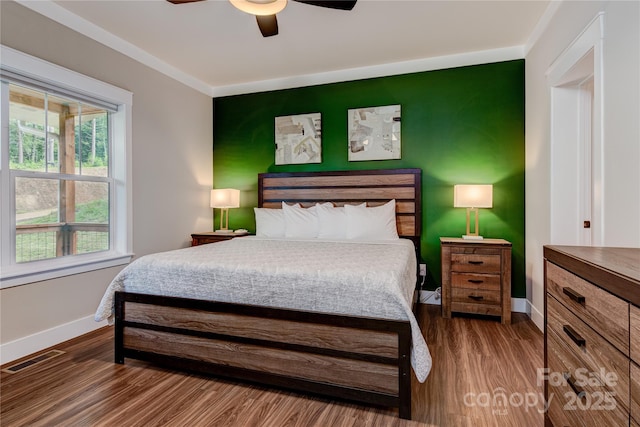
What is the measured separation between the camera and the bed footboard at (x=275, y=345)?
1.65 meters

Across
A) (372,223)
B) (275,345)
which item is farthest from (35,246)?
(372,223)

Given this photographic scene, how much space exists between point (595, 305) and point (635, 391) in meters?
0.26

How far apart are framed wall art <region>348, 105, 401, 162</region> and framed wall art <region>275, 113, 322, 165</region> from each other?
1.40 feet

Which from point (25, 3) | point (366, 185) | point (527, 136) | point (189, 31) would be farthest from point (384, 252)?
point (25, 3)

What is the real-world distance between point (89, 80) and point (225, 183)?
196 centimetres

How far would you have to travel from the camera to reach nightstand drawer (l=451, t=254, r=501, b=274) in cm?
302

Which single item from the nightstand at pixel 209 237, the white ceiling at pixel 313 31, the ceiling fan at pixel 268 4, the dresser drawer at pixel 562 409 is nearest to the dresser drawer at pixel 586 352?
the dresser drawer at pixel 562 409

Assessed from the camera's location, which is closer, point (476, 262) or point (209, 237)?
point (476, 262)

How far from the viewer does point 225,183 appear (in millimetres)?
4477

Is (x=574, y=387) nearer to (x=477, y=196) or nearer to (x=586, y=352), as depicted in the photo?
(x=586, y=352)

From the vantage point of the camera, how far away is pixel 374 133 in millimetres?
3805

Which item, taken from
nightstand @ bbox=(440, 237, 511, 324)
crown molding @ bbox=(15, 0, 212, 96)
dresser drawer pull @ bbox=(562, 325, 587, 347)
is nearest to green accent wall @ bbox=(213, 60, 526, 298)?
nightstand @ bbox=(440, 237, 511, 324)

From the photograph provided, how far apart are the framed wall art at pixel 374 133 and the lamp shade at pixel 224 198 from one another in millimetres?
1559

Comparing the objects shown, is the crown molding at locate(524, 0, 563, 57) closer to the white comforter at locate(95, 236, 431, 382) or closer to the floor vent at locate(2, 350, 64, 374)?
the white comforter at locate(95, 236, 431, 382)
